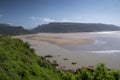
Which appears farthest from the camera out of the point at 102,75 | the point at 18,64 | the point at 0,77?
the point at 18,64

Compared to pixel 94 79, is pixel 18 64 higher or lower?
higher

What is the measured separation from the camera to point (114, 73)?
1620 cm

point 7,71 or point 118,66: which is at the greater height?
point 7,71

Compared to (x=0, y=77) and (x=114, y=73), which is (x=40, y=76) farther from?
(x=114, y=73)

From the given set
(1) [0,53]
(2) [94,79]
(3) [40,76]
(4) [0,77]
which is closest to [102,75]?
(2) [94,79]

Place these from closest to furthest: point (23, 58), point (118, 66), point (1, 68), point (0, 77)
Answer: point (0, 77) → point (1, 68) → point (23, 58) → point (118, 66)

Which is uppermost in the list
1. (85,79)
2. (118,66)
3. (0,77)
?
(0,77)

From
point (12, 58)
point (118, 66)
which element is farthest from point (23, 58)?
point (118, 66)

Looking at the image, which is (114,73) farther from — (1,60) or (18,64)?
(1,60)

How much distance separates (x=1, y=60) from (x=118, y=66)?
22.0 meters

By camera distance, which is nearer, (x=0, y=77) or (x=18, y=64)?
(x=0, y=77)

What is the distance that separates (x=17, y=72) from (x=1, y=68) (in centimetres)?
138

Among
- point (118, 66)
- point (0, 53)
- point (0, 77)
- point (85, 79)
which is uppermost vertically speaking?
point (0, 53)

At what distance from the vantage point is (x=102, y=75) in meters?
15.4
